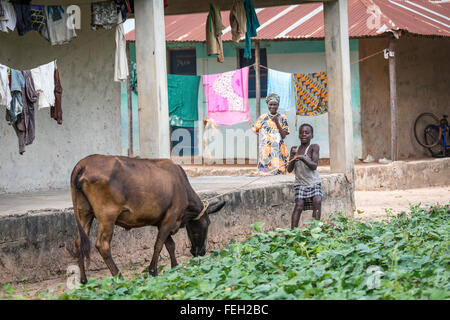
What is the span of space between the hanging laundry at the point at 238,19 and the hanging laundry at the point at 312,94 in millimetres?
3837

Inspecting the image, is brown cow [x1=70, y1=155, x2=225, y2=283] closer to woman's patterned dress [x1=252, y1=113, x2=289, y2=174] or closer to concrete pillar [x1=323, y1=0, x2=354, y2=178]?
concrete pillar [x1=323, y1=0, x2=354, y2=178]

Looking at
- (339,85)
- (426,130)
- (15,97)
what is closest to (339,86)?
(339,85)

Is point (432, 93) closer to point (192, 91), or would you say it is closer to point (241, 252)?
point (192, 91)

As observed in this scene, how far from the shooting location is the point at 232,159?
18312 mm

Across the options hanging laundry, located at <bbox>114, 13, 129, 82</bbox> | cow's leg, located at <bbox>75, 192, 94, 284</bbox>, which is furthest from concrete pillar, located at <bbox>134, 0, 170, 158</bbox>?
cow's leg, located at <bbox>75, 192, 94, 284</bbox>

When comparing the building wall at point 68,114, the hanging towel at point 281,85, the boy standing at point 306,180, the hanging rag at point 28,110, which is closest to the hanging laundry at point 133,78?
the hanging towel at point 281,85

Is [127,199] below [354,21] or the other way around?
below

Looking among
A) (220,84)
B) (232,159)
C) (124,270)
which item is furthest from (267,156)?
(232,159)

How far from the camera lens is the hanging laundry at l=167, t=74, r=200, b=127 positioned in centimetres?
1616

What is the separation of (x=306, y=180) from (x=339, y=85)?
2.57 meters

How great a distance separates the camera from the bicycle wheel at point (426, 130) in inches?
701

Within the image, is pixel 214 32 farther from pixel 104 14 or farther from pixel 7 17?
pixel 7 17

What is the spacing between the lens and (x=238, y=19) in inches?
A: 450

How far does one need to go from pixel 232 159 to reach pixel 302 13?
3.90m
